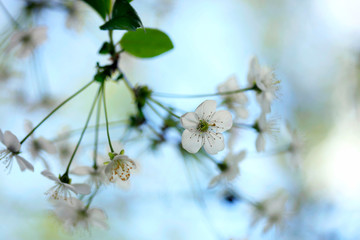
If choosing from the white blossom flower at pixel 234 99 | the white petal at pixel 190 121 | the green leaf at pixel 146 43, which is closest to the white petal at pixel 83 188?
the white petal at pixel 190 121

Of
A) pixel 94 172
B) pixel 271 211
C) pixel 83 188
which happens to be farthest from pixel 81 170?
pixel 271 211

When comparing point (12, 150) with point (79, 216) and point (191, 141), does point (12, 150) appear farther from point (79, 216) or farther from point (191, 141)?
point (191, 141)

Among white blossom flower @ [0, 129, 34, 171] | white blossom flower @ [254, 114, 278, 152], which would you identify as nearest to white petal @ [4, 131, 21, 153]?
white blossom flower @ [0, 129, 34, 171]

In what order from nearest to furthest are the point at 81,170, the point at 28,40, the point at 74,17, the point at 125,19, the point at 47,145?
Result: the point at 125,19, the point at 81,170, the point at 47,145, the point at 28,40, the point at 74,17

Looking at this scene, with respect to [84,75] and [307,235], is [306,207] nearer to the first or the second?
[307,235]

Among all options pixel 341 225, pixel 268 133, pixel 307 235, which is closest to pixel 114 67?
pixel 268 133

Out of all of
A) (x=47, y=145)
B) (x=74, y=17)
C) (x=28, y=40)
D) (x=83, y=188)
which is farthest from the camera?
(x=74, y=17)

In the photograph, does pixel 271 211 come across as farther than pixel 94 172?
Yes

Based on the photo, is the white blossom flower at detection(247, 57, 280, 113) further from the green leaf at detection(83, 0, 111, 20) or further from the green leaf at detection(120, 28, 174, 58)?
the green leaf at detection(83, 0, 111, 20)
